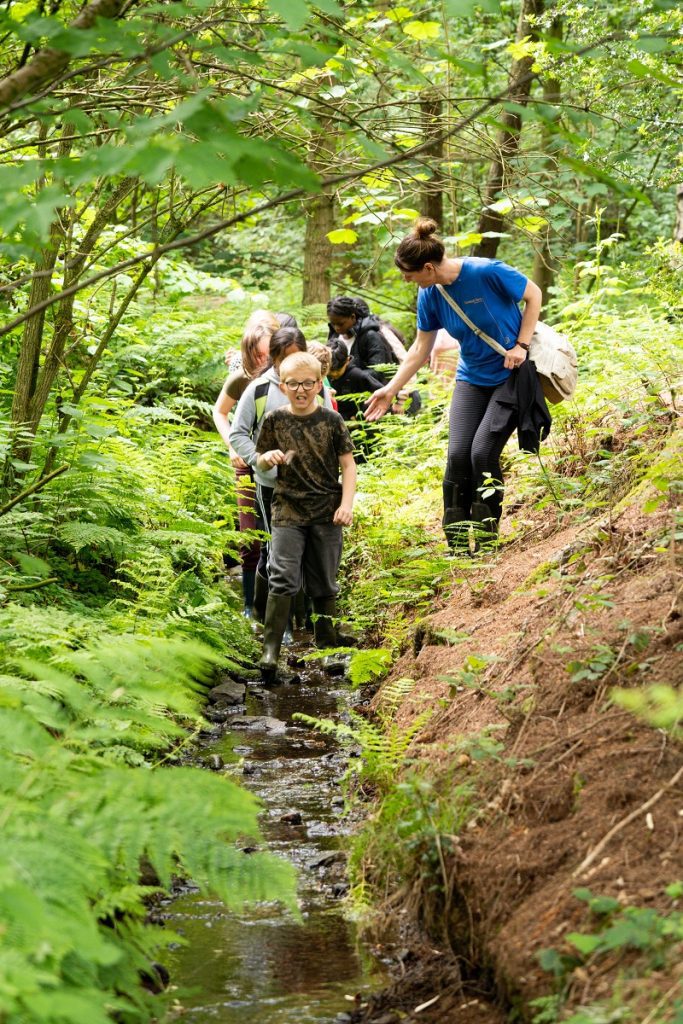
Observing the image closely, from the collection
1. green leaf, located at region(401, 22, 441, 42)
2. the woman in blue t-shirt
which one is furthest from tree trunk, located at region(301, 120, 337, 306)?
green leaf, located at region(401, 22, 441, 42)

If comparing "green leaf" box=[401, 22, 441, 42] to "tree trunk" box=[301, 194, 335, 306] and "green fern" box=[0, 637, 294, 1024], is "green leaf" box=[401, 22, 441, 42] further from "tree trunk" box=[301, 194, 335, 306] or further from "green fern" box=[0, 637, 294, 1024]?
"tree trunk" box=[301, 194, 335, 306]

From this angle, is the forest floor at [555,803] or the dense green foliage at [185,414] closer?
the dense green foliage at [185,414]

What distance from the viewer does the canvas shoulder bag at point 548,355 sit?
671 cm

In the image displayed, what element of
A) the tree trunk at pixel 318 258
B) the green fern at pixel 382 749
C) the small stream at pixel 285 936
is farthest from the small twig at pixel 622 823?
the tree trunk at pixel 318 258

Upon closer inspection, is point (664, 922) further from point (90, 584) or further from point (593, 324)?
point (593, 324)

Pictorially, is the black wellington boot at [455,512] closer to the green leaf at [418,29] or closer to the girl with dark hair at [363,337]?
the green leaf at [418,29]

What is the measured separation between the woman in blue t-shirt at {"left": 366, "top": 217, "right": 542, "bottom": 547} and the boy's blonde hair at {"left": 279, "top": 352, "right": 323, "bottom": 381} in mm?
446

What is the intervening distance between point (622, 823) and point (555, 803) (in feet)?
1.22

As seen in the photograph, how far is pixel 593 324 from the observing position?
1182cm

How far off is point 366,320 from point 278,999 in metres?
8.56

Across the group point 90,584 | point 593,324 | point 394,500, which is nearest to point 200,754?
point 90,584

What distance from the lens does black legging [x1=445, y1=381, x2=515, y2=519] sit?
6836 mm

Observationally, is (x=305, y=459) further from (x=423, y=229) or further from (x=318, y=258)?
(x=318, y=258)

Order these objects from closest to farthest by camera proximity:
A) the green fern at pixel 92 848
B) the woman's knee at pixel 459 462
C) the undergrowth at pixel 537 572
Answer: the green fern at pixel 92 848 < the undergrowth at pixel 537 572 < the woman's knee at pixel 459 462
